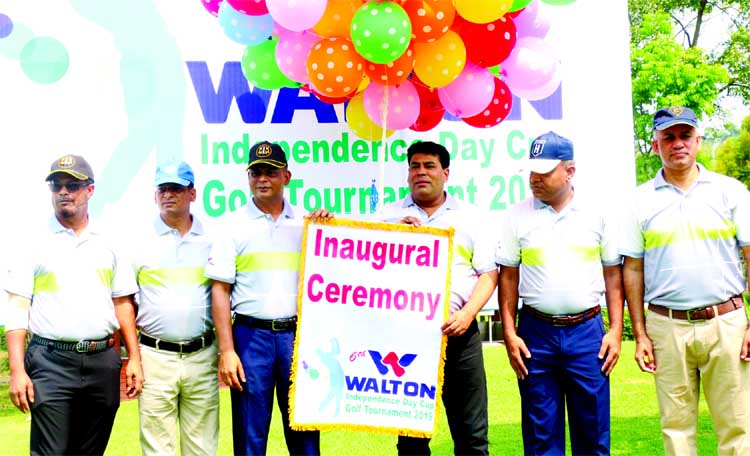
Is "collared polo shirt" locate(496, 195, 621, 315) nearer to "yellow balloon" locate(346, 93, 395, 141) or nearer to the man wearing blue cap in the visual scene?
the man wearing blue cap

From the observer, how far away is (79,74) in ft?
16.4

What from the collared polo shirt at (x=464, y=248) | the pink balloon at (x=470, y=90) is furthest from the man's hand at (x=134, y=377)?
the pink balloon at (x=470, y=90)

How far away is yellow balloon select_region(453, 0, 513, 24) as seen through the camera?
147 inches

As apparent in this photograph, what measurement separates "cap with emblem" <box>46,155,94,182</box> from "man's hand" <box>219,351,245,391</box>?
3.56 feet

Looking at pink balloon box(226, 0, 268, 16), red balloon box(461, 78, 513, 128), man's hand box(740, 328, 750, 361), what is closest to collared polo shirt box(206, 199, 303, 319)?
pink balloon box(226, 0, 268, 16)

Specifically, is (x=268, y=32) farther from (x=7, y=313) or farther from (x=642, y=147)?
(x=642, y=147)

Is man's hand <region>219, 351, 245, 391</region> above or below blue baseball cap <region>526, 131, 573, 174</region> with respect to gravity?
below

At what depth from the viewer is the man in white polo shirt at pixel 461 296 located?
12.8 feet

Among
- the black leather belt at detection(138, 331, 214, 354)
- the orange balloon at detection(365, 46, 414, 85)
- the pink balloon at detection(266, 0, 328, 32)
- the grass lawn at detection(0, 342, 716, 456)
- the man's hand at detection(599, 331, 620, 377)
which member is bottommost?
the grass lawn at detection(0, 342, 716, 456)

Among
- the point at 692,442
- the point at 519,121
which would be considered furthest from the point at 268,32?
the point at 692,442

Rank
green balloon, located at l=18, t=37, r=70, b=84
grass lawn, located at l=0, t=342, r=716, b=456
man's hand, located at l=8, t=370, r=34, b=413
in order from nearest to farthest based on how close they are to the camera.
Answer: man's hand, located at l=8, t=370, r=34, b=413 → green balloon, located at l=18, t=37, r=70, b=84 → grass lawn, located at l=0, t=342, r=716, b=456

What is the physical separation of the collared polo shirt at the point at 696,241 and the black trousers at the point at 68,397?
2679 millimetres

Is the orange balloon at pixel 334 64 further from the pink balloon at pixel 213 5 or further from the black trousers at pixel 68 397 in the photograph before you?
the black trousers at pixel 68 397

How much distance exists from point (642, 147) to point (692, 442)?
15.5 meters
